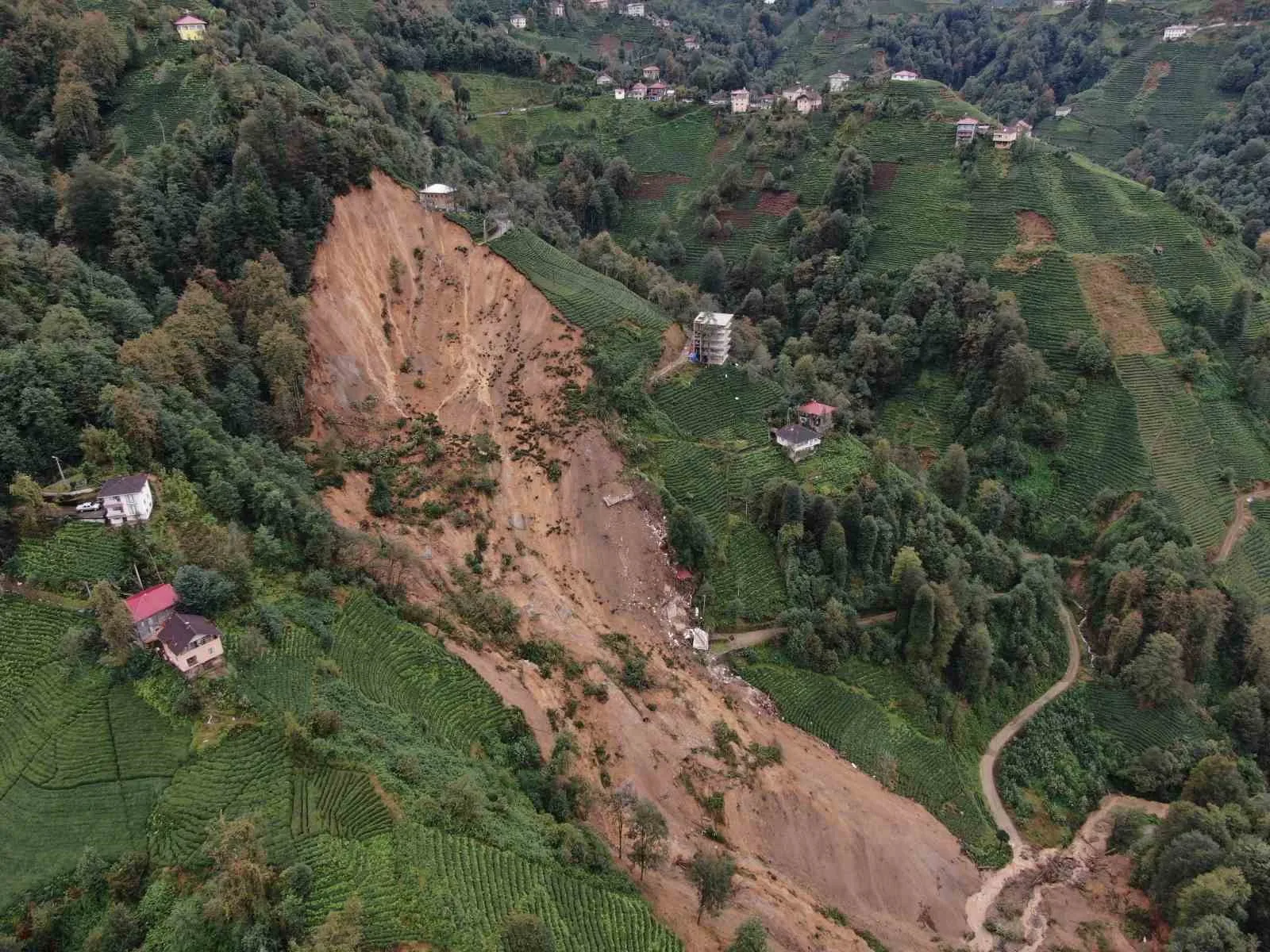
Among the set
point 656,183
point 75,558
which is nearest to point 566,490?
point 75,558

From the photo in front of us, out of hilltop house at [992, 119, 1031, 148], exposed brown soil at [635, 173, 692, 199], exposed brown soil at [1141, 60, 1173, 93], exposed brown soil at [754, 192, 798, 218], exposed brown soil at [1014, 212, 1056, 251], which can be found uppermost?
exposed brown soil at [1141, 60, 1173, 93]

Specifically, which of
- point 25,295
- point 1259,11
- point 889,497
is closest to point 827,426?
point 889,497

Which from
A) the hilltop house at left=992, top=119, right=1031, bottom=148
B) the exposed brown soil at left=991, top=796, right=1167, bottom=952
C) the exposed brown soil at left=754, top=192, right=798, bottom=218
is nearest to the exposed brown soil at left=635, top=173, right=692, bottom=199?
the exposed brown soil at left=754, top=192, right=798, bottom=218

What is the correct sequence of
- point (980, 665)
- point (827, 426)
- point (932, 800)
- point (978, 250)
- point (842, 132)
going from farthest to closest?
point (842, 132)
point (978, 250)
point (827, 426)
point (980, 665)
point (932, 800)

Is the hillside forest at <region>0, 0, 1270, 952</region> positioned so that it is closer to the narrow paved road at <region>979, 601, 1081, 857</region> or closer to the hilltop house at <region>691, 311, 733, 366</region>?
the narrow paved road at <region>979, 601, 1081, 857</region>

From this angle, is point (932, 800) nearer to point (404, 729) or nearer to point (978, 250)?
point (404, 729)

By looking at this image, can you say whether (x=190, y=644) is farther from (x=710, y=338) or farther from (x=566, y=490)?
(x=710, y=338)

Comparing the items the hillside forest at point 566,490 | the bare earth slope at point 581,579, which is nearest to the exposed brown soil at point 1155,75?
the hillside forest at point 566,490
